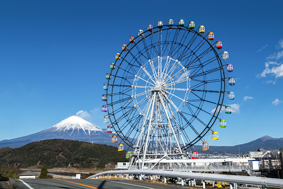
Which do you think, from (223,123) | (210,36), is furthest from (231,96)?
(210,36)

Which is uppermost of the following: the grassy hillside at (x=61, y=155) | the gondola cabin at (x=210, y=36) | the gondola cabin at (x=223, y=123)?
the gondola cabin at (x=210, y=36)

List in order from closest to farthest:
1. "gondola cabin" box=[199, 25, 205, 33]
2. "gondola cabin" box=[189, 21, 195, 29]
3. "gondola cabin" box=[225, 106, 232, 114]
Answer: "gondola cabin" box=[225, 106, 232, 114] < "gondola cabin" box=[199, 25, 205, 33] < "gondola cabin" box=[189, 21, 195, 29]

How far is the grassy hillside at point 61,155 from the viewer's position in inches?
5315

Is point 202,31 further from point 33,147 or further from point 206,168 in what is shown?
point 33,147

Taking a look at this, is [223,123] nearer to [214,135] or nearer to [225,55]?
[214,135]

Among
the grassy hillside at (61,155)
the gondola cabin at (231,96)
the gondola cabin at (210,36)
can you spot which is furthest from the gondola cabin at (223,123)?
the grassy hillside at (61,155)

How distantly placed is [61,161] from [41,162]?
9.89 metres

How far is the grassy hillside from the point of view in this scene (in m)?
135

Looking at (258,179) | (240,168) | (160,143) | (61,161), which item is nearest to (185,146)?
(160,143)

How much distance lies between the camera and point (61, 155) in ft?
484

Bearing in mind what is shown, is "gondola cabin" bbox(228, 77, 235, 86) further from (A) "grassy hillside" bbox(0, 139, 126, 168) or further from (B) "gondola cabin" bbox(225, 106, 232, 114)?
(A) "grassy hillside" bbox(0, 139, 126, 168)

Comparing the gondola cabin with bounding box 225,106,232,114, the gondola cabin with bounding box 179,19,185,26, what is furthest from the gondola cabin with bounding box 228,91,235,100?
the gondola cabin with bounding box 179,19,185,26

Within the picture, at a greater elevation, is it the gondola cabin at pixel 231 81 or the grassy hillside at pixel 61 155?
the gondola cabin at pixel 231 81

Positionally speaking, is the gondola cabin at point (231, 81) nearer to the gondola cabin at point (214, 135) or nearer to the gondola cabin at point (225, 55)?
the gondola cabin at point (225, 55)
